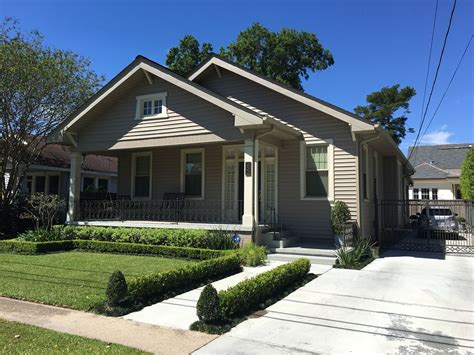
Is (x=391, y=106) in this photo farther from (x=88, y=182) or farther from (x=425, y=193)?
(x=88, y=182)

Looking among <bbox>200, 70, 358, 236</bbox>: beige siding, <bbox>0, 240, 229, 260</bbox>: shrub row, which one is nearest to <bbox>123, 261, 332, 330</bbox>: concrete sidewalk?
<bbox>0, 240, 229, 260</bbox>: shrub row

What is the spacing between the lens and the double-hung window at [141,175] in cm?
1653

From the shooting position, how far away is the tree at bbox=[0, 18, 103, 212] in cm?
1633

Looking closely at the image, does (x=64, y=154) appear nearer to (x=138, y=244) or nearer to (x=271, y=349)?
(x=138, y=244)

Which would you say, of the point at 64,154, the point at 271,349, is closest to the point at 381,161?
the point at 271,349

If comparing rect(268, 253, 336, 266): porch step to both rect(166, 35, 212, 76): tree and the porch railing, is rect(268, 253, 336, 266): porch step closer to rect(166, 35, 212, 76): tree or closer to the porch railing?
the porch railing

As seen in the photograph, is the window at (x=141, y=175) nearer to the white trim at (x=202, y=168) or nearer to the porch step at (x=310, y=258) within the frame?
the white trim at (x=202, y=168)

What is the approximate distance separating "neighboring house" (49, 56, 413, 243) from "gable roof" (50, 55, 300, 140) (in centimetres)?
3

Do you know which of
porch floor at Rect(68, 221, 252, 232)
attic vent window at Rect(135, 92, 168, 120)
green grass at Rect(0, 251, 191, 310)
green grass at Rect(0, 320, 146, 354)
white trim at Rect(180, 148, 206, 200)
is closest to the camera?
green grass at Rect(0, 320, 146, 354)

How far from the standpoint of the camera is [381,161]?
60.1 feet

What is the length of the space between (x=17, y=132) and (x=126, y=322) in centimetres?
1559

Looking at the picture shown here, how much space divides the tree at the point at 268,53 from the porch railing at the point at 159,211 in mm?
16530

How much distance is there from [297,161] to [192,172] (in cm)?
436

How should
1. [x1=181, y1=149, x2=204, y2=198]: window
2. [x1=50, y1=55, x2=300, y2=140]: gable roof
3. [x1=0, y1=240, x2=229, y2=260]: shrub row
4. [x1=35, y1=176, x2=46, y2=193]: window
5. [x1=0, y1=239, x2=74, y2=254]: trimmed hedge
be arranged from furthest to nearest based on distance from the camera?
[x1=35, y1=176, x2=46, y2=193]: window, [x1=181, y1=149, x2=204, y2=198]: window, [x1=0, y1=239, x2=74, y2=254]: trimmed hedge, [x1=50, y1=55, x2=300, y2=140]: gable roof, [x1=0, y1=240, x2=229, y2=260]: shrub row
